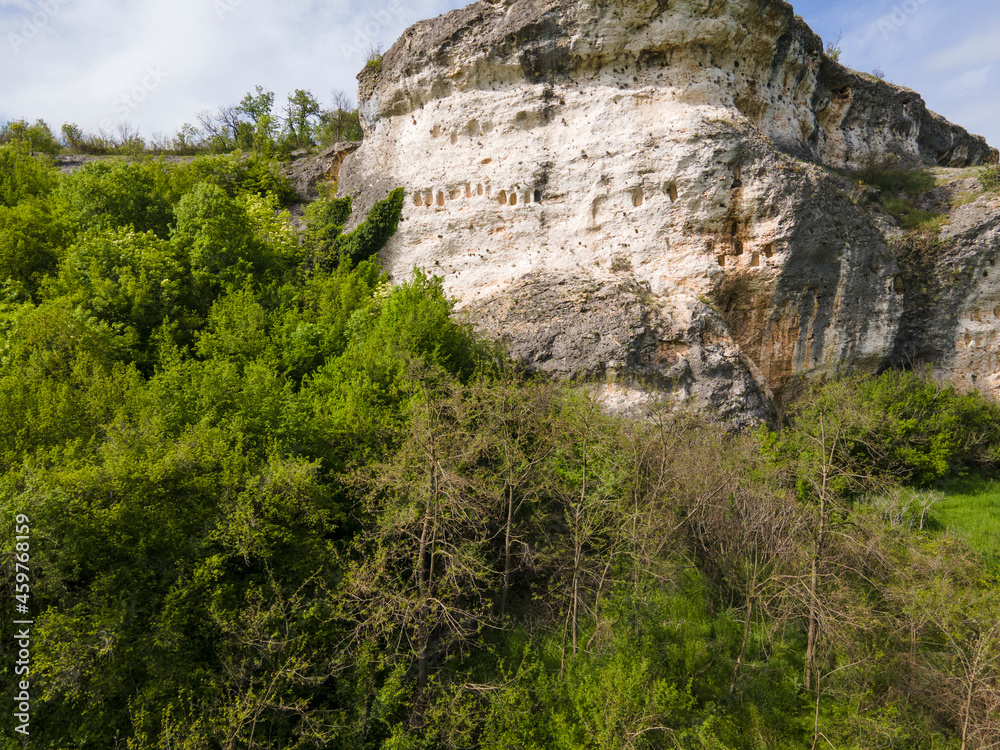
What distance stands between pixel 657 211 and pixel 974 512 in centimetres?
1274

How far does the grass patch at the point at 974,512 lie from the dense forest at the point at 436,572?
226 mm

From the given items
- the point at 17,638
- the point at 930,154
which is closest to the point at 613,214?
the point at 17,638

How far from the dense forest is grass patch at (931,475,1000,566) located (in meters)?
0.23

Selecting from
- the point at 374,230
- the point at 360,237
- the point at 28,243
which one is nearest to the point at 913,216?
the point at 374,230

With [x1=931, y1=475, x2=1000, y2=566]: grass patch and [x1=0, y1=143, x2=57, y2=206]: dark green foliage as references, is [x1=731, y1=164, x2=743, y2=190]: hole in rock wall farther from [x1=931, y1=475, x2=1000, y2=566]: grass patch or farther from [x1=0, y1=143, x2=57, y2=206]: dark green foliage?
[x1=0, y1=143, x2=57, y2=206]: dark green foliage

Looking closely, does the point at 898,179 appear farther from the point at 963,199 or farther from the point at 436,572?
the point at 436,572

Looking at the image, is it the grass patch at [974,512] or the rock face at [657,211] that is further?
the rock face at [657,211]

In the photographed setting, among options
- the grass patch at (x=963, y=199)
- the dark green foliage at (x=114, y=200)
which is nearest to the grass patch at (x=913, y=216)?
the grass patch at (x=963, y=199)

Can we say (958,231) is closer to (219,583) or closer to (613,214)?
(613,214)

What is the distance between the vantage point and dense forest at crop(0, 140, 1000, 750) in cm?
770

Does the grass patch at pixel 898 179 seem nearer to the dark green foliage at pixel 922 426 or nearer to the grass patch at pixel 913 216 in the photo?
the grass patch at pixel 913 216

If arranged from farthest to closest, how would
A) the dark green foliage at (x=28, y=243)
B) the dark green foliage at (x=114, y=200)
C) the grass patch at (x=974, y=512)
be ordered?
the dark green foliage at (x=114, y=200)
the dark green foliage at (x=28, y=243)
the grass patch at (x=974, y=512)

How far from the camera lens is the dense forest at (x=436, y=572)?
7695mm

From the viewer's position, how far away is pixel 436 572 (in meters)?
9.97
